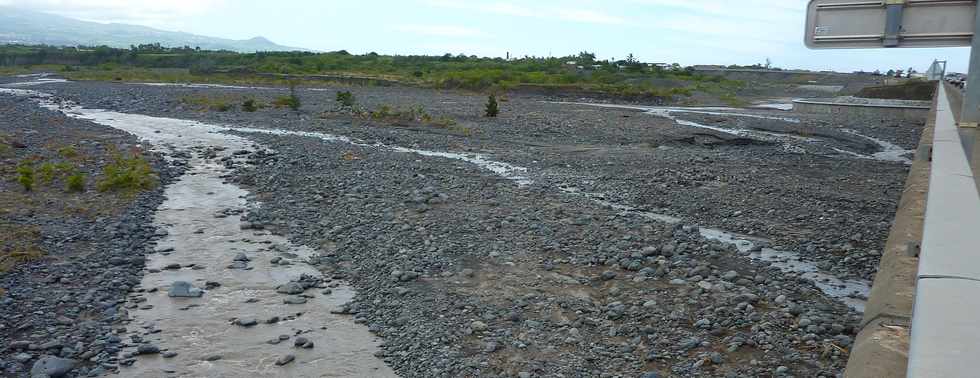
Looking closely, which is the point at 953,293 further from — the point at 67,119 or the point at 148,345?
the point at 67,119

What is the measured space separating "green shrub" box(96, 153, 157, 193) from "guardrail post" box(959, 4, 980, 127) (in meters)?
15.2

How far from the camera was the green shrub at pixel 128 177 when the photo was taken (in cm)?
1452

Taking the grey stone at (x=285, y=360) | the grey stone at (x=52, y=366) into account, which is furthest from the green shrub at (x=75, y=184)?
the grey stone at (x=285, y=360)

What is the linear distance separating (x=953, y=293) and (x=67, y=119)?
30.8 metres

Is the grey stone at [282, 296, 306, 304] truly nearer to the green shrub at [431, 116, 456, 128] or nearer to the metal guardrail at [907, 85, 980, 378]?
the metal guardrail at [907, 85, 980, 378]

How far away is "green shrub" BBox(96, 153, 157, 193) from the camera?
1452 cm

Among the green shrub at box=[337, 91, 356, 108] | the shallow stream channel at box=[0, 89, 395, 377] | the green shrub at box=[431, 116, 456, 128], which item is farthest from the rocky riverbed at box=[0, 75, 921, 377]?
the green shrub at box=[337, 91, 356, 108]

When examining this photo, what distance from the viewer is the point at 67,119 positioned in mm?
27328

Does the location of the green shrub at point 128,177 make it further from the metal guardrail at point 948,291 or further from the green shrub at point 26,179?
the metal guardrail at point 948,291

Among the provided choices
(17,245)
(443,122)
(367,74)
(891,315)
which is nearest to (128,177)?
(17,245)

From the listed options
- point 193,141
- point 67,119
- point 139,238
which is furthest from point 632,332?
point 67,119

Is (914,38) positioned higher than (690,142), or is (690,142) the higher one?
(914,38)

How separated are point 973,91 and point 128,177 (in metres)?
16.1

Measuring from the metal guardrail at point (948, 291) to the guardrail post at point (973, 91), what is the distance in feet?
13.8
